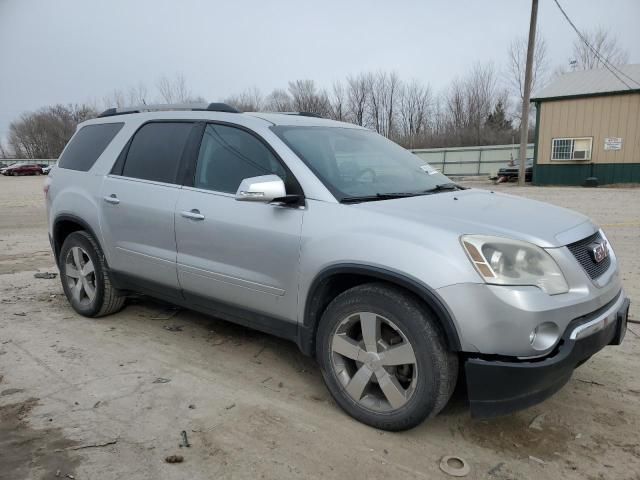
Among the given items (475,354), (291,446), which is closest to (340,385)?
(291,446)

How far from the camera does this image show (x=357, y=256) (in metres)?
2.80

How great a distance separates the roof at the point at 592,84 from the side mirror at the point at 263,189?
23.1 meters

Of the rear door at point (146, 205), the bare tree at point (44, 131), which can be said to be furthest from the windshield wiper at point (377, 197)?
the bare tree at point (44, 131)

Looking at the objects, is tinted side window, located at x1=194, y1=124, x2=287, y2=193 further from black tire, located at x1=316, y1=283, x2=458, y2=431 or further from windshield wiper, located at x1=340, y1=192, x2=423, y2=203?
black tire, located at x1=316, y1=283, x2=458, y2=431

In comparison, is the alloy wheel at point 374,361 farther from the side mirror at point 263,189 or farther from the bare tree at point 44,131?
the bare tree at point 44,131

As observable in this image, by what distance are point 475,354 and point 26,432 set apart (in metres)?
2.50

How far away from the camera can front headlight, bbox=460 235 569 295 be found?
247 centimetres

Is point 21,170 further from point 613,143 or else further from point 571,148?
point 613,143

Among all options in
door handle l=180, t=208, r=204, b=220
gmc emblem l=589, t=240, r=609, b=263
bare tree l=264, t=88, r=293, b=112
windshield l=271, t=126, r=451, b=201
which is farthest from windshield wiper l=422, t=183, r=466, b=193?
bare tree l=264, t=88, r=293, b=112

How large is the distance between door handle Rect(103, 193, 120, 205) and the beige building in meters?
22.8

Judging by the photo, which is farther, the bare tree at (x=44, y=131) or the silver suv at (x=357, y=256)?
the bare tree at (x=44, y=131)

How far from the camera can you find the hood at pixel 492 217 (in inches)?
103

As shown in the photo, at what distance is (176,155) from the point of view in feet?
13.0

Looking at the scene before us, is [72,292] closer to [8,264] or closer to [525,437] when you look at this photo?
[8,264]
